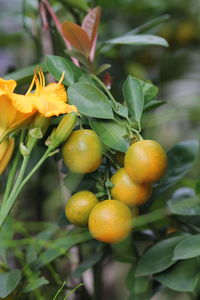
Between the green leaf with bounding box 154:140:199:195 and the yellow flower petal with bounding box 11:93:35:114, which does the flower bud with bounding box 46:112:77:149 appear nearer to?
the yellow flower petal with bounding box 11:93:35:114

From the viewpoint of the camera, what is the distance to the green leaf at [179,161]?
613 mm

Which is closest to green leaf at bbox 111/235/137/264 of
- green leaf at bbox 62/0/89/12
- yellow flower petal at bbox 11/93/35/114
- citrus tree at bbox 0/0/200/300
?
citrus tree at bbox 0/0/200/300

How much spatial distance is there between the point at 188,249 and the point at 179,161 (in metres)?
0.18

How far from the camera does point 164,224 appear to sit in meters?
0.63

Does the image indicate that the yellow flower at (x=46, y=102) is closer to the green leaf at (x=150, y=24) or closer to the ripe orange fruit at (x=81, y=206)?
the ripe orange fruit at (x=81, y=206)

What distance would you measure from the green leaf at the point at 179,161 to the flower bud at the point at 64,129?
0.19 m

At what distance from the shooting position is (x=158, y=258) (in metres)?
0.53

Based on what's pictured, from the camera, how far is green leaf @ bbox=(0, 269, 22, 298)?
48 cm

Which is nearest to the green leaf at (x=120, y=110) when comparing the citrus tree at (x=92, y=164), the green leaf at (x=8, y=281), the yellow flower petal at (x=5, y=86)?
the citrus tree at (x=92, y=164)

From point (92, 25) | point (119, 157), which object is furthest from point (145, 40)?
point (119, 157)

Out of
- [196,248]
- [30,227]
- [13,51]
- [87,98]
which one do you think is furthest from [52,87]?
[13,51]

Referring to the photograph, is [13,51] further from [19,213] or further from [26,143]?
[26,143]

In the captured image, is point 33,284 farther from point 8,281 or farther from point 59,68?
point 59,68

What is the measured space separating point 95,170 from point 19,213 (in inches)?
17.2
